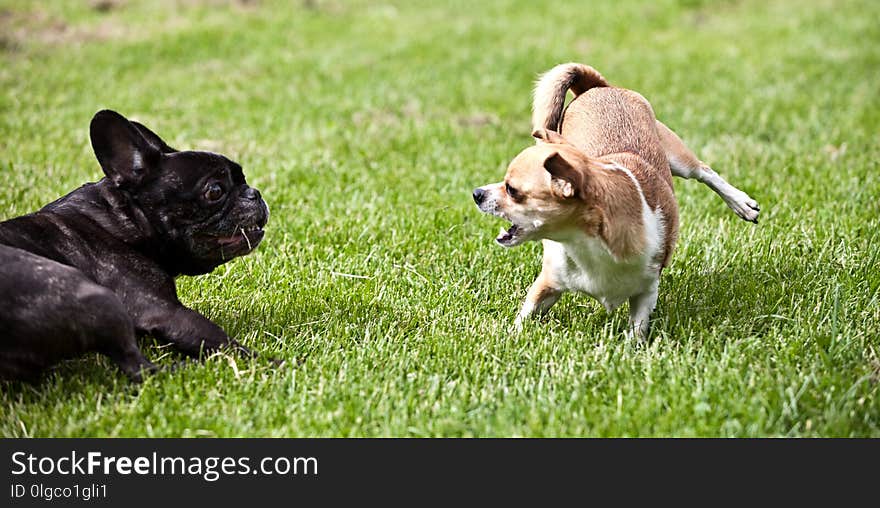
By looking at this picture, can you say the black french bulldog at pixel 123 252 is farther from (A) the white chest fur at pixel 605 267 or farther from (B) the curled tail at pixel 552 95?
(B) the curled tail at pixel 552 95

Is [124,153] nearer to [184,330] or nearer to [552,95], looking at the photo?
[184,330]

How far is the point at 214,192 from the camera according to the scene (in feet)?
13.2

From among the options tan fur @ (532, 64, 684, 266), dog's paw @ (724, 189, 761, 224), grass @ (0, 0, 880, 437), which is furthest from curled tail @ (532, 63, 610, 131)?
dog's paw @ (724, 189, 761, 224)

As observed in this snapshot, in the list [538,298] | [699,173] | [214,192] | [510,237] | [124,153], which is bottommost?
[538,298]

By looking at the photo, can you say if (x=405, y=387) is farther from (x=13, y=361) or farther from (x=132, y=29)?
(x=132, y=29)

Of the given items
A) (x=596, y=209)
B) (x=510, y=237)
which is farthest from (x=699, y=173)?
(x=510, y=237)

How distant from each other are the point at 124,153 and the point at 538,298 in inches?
76.4

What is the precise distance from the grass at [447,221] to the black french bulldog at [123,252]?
0.61 feet

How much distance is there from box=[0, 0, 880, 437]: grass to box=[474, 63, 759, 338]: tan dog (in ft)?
0.82

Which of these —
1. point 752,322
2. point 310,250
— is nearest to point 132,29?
point 310,250

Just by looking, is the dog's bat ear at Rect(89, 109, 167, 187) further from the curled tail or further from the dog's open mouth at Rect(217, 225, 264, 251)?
the curled tail

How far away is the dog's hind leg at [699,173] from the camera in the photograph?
16.4 ft

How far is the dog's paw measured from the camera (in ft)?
16.4

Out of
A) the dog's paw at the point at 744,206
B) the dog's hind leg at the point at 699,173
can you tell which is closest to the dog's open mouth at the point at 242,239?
the dog's hind leg at the point at 699,173
